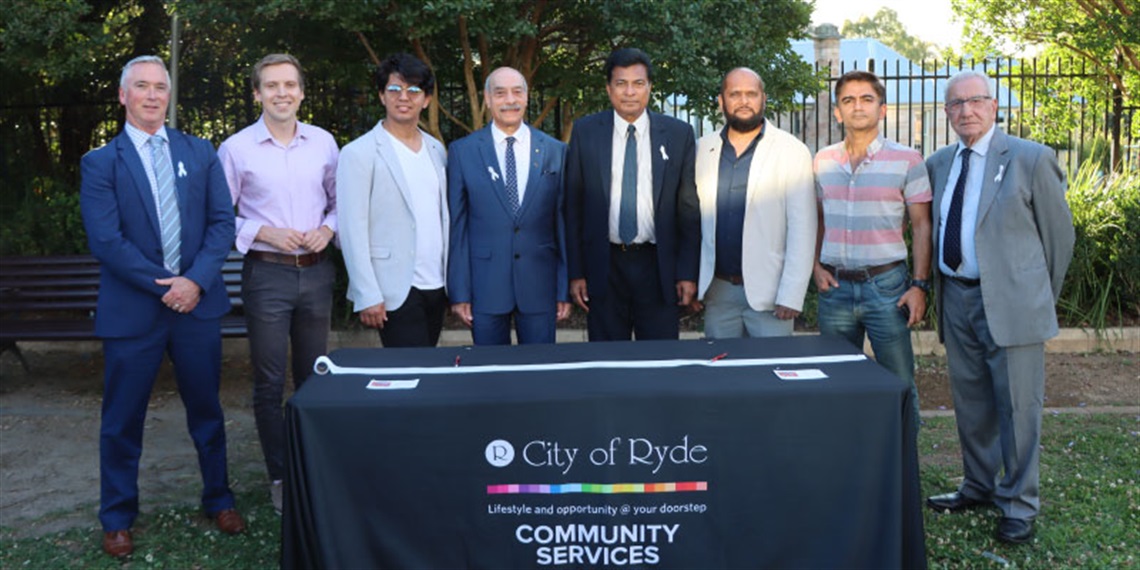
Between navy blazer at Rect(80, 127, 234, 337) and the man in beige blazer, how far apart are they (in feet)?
6.91

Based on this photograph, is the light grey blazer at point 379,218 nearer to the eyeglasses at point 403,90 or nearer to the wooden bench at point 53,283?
the eyeglasses at point 403,90

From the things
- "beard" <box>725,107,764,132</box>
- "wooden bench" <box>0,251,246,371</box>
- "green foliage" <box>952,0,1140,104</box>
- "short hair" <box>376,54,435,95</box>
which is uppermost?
"green foliage" <box>952,0,1140,104</box>

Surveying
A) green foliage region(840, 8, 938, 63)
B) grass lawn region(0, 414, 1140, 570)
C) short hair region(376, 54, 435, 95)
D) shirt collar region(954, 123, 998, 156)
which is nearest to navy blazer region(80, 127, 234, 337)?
short hair region(376, 54, 435, 95)

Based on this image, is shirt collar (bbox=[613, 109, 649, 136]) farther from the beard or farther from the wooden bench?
the wooden bench

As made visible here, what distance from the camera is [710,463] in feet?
9.72

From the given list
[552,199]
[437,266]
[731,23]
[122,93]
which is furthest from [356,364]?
[731,23]

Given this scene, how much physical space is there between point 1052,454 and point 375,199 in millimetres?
3741

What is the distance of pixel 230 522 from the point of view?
4.41 meters

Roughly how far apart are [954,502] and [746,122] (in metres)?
1.92

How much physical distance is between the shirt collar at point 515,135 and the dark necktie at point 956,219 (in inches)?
72.2

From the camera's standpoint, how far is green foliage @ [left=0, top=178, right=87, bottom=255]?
8.78 metres

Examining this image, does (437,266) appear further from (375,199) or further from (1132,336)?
(1132,336)

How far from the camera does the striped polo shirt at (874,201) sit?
4254mm

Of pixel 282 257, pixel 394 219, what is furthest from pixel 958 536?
pixel 282 257
